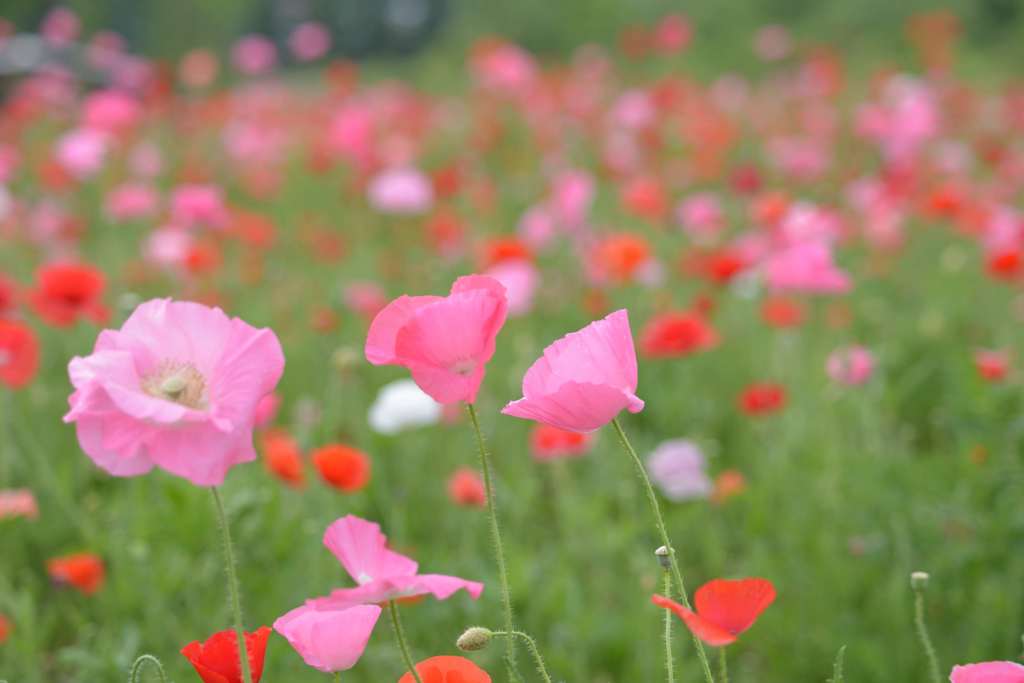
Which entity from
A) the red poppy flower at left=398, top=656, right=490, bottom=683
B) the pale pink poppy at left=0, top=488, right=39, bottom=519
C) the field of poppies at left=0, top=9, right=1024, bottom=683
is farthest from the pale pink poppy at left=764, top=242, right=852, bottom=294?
the red poppy flower at left=398, top=656, right=490, bottom=683

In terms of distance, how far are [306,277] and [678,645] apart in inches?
94.3

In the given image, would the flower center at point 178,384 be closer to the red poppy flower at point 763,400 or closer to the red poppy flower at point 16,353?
the red poppy flower at point 16,353

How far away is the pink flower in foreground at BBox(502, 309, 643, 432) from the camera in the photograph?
81 cm

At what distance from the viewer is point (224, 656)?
84cm

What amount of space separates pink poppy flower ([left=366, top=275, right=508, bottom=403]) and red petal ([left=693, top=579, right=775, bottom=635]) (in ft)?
0.68

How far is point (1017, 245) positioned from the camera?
2.48 metres

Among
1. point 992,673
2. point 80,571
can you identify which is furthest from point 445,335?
point 80,571

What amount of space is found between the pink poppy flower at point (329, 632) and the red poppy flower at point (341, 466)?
608 millimetres

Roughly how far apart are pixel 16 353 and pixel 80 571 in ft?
1.19

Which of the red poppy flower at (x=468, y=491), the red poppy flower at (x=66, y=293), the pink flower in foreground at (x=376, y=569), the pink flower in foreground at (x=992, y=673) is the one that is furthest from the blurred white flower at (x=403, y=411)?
the pink flower in foreground at (x=992, y=673)

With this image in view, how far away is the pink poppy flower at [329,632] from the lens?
0.80 metres

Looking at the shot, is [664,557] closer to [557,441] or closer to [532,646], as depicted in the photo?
[532,646]

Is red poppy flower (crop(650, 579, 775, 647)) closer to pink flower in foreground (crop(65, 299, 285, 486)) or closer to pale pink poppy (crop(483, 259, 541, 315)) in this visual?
pink flower in foreground (crop(65, 299, 285, 486))

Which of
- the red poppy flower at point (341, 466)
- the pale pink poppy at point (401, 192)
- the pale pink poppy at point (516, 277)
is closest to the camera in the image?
the red poppy flower at point (341, 466)
